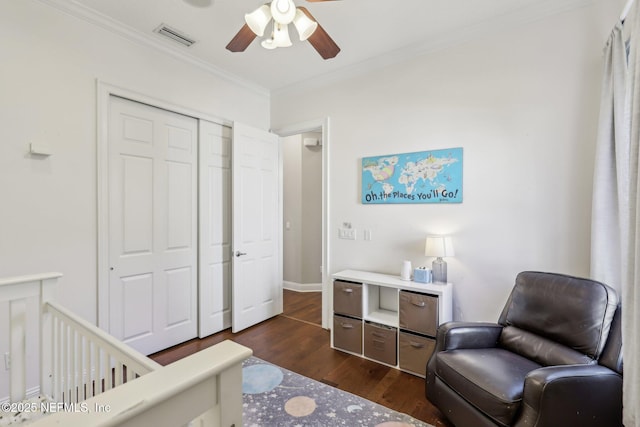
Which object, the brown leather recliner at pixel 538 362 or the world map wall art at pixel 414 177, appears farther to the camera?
the world map wall art at pixel 414 177

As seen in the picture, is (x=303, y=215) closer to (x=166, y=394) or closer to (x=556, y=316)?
(x=556, y=316)

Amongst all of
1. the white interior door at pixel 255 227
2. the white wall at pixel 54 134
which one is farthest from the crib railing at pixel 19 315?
the white interior door at pixel 255 227

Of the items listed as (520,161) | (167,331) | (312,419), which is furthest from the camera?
(167,331)

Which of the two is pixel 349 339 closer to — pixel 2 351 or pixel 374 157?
pixel 374 157

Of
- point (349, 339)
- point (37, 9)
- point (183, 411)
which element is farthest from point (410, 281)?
point (37, 9)

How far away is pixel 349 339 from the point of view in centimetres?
275

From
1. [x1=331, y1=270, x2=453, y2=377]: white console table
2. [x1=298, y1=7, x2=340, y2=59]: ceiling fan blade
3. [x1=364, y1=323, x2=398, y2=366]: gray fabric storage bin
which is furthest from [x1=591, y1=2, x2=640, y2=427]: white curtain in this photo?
[x1=298, y1=7, x2=340, y2=59]: ceiling fan blade

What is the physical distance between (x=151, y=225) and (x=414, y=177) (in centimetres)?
242

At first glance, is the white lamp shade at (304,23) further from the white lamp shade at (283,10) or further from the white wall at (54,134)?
the white wall at (54,134)

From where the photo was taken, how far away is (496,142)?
2375 millimetres

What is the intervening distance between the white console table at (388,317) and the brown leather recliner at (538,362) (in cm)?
42

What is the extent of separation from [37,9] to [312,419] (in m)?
3.28

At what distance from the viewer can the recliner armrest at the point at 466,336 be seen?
187 centimetres

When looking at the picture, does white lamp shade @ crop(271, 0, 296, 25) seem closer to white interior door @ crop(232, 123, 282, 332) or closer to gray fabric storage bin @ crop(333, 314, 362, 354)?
white interior door @ crop(232, 123, 282, 332)
